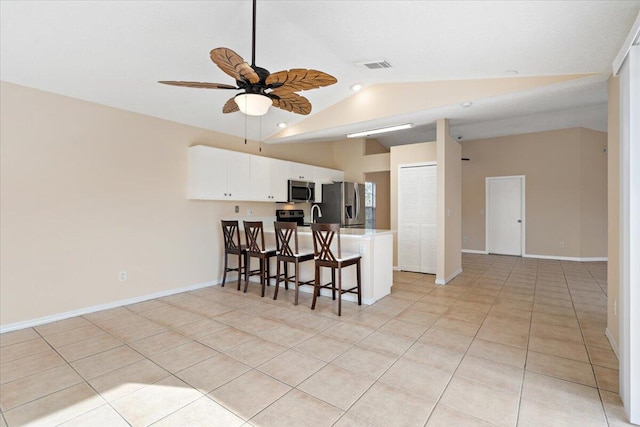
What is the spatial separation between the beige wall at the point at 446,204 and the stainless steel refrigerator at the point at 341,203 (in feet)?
7.14

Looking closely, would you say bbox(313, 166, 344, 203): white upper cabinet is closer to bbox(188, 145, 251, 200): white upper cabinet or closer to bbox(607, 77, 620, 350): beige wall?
bbox(188, 145, 251, 200): white upper cabinet

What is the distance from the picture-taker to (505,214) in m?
7.62

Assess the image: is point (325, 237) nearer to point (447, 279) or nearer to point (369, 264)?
point (369, 264)

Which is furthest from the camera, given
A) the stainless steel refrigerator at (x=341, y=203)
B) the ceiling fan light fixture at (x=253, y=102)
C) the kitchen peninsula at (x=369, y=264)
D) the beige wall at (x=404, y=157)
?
the stainless steel refrigerator at (x=341, y=203)

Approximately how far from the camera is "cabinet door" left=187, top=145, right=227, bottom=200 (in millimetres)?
4492

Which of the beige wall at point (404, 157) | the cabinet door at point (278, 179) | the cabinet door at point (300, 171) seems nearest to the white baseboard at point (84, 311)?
the cabinet door at point (278, 179)

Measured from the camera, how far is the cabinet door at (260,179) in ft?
17.0

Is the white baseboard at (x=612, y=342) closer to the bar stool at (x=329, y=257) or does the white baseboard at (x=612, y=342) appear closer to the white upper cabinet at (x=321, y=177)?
the bar stool at (x=329, y=257)

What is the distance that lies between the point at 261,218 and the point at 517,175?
6226 mm

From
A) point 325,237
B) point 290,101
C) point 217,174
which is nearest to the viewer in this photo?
point 290,101

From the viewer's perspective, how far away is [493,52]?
2768mm

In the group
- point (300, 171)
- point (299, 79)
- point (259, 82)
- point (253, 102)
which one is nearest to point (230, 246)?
point (300, 171)

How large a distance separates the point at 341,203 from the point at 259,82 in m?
4.35

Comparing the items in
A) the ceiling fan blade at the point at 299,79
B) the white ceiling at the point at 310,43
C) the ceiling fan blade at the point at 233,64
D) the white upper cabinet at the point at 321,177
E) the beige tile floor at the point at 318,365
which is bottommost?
the beige tile floor at the point at 318,365
